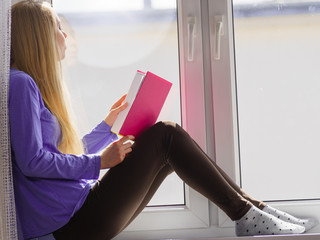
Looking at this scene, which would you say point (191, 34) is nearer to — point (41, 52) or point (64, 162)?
point (41, 52)

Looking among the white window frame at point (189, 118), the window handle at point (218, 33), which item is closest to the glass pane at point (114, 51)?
the white window frame at point (189, 118)

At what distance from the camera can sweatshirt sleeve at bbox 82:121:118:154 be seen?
1480 mm

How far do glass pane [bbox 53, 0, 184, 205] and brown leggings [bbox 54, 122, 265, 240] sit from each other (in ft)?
0.98

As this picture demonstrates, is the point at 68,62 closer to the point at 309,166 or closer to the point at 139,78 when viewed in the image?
the point at 139,78

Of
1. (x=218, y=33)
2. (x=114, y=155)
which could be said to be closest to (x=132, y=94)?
(x=114, y=155)

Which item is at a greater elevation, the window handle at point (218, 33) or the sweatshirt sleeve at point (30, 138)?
the window handle at point (218, 33)

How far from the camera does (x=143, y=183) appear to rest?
4.18ft

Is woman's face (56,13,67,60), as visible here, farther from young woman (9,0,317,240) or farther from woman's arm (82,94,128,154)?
woman's arm (82,94,128,154)

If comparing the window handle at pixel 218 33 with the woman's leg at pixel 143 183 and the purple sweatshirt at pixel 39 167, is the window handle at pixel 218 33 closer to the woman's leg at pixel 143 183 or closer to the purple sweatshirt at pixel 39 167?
the woman's leg at pixel 143 183

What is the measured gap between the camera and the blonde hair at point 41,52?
1.26 m

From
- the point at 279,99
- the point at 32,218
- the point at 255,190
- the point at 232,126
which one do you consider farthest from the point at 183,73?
the point at 32,218

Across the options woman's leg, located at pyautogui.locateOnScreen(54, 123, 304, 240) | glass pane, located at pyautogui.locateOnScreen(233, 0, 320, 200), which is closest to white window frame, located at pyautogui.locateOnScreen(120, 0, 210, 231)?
glass pane, located at pyautogui.locateOnScreen(233, 0, 320, 200)

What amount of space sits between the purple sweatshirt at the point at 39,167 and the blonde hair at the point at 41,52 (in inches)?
1.6

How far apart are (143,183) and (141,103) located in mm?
224
